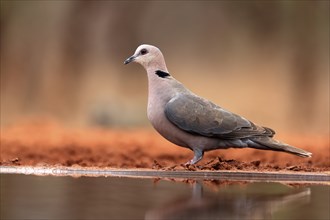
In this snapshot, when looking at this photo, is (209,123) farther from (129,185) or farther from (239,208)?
(239,208)

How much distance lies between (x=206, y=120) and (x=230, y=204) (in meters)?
1.63

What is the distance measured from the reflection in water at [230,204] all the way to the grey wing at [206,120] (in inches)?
36.9

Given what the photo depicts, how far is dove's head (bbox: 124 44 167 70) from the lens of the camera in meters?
5.61

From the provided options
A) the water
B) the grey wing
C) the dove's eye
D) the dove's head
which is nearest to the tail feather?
the grey wing

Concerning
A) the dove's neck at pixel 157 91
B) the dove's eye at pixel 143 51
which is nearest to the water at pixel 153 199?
the dove's neck at pixel 157 91

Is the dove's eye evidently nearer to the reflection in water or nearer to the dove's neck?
the dove's neck

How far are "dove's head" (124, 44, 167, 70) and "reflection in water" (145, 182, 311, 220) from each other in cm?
130

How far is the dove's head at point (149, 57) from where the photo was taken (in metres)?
5.61

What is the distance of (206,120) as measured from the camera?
5.56 metres

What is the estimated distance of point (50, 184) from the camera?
4.74 m

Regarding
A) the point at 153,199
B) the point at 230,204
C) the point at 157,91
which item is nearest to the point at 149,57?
the point at 157,91

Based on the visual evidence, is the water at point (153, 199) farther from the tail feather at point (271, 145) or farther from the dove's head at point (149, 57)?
the dove's head at point (149, 57)

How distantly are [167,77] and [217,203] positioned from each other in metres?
1.81

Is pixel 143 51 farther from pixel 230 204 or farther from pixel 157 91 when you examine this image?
pixel 230 204
